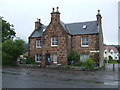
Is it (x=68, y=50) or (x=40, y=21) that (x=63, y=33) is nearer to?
(x=68, y=50)

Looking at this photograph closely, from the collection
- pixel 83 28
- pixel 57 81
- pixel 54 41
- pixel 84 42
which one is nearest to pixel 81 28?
pixel 83 28

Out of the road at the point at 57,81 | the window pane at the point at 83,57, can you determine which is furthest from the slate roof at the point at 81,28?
the road at the point at 57,81

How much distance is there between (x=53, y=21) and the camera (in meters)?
28.1

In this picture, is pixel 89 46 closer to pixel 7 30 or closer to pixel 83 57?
pixel 83 57

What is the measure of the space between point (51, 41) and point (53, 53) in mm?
2097

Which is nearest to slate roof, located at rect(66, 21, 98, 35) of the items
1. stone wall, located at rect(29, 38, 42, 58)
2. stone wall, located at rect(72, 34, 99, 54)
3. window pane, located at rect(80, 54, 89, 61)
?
stone wall, located at rect(72, 34, 99, 54)

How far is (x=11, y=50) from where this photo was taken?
27.4 metres

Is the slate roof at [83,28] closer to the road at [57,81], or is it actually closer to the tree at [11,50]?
the tree at [11,50]

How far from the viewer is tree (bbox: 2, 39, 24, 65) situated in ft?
89.7

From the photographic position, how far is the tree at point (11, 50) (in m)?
27.3

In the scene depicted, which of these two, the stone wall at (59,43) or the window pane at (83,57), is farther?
the window pane at (83,57)

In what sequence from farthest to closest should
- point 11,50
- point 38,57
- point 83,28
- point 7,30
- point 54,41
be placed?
point 7,30 → point 38,57 → point 83,28 → point 54,41 → point 11,50

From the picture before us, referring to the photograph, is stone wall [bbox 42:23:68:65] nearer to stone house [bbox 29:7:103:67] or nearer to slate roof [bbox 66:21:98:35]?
stone house [bbox 29:7:103:67]

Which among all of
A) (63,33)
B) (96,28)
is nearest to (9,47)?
(63,33)
